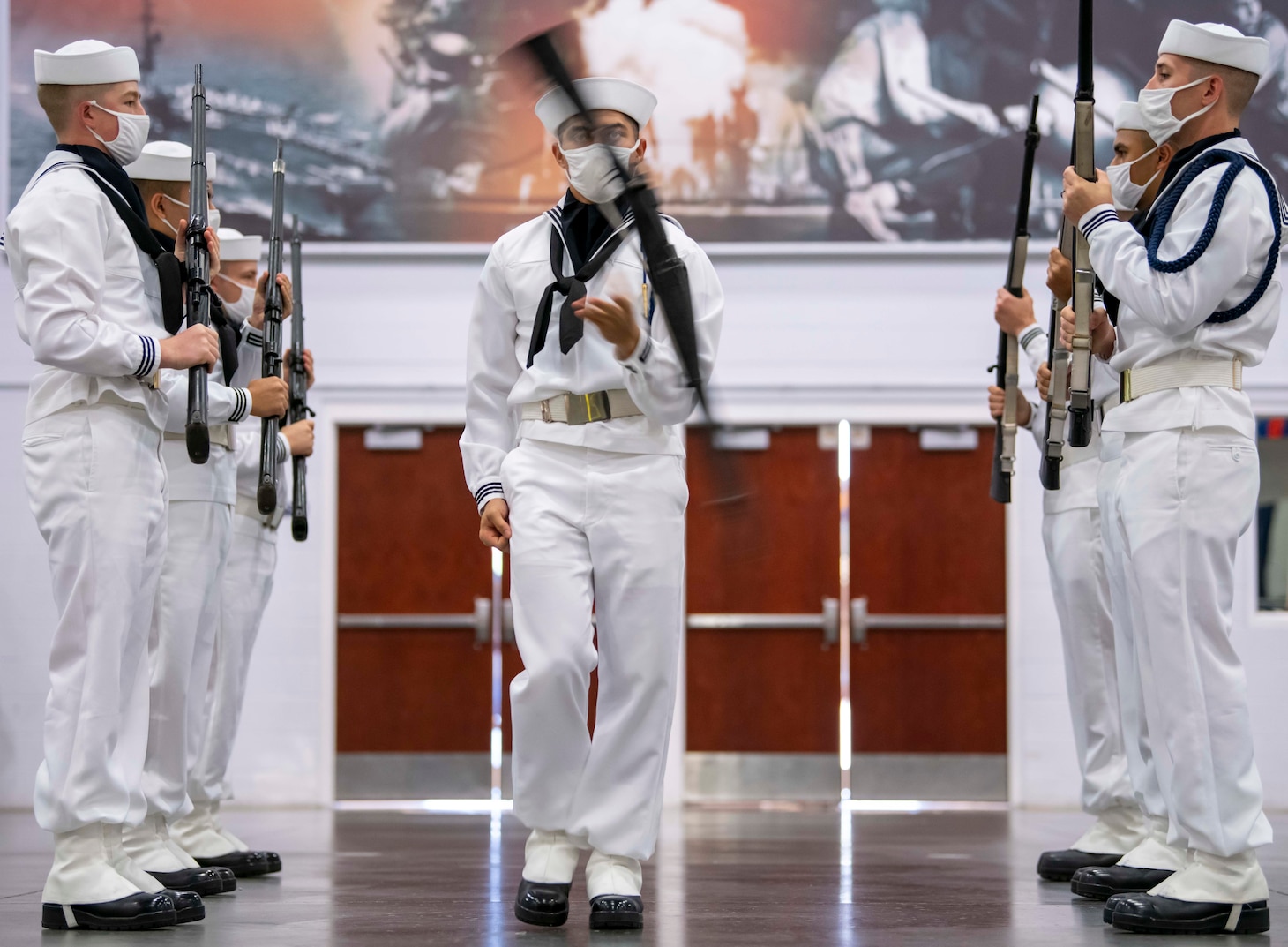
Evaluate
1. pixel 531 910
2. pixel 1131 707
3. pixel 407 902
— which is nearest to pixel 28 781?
pixel 407 902

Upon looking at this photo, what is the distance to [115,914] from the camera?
11.3 ft

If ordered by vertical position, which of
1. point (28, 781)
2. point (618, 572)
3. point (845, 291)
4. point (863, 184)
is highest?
point (863, 184)

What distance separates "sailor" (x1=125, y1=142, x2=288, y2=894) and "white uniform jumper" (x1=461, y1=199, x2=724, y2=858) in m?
1.13

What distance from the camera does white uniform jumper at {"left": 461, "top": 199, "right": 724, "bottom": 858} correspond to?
3479mm

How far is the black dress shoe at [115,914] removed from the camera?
345 centimetres

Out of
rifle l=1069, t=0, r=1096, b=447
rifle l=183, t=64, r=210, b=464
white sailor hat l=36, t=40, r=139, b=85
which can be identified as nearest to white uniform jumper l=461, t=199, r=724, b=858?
rifle l=183, t=64, r=210, b=464

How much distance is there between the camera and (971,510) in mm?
8289

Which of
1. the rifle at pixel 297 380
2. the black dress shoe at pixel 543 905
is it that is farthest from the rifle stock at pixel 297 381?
the black dress shoe at pixel 543 905

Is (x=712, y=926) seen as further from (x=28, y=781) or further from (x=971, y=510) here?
(x=28, y=781)

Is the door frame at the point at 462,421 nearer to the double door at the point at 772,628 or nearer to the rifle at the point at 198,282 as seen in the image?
the double door at the point at 772,628

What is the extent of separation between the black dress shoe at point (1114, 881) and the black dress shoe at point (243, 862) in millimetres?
2509

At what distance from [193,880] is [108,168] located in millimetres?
1957

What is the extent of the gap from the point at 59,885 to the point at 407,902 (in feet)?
2.98

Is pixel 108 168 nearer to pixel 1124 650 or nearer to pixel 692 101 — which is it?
pixel 1124 650
